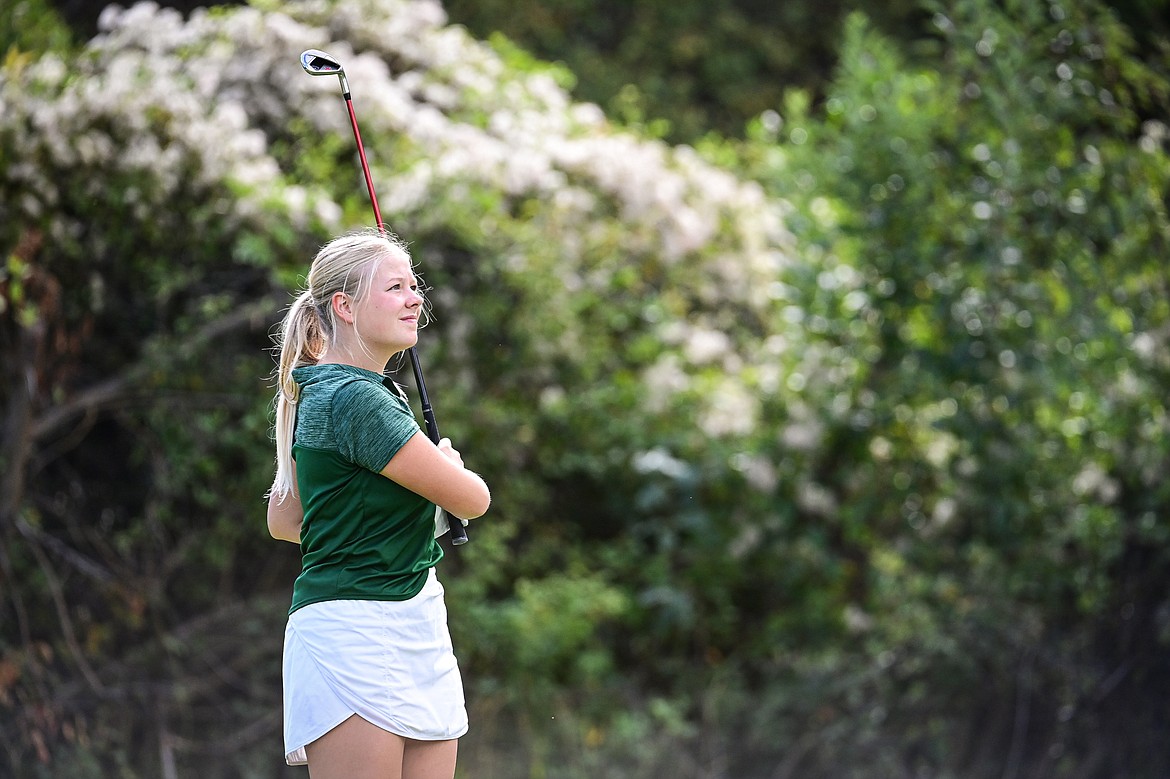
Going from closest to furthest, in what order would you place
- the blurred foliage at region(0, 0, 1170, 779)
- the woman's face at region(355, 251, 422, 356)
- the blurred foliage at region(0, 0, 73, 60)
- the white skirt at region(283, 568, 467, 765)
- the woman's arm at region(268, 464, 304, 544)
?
the white skirt at region(283, 568, 467, 765), the woman's face at region(355, 251, 422, 356), the woman's arm at region(268, 464, 304, 544), the blurred foliage at region(0, 0, 1170, 779), the blurred foliage at region(0, 0, 73, 60)

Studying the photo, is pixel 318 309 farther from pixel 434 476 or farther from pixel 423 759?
pixel 423 759


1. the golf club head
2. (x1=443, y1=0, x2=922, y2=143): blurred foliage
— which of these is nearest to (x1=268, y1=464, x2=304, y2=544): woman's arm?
the golf club head

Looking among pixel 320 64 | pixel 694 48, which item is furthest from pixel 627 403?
pixel 694 48

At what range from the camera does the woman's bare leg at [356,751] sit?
1829mm

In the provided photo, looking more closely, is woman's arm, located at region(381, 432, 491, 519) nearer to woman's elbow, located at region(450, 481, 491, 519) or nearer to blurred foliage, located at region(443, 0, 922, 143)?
woman's elbow, located at region(450, 481, 491, 519)

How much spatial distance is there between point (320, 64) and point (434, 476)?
0.81 m

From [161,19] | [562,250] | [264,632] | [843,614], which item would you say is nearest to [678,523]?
[843,614]

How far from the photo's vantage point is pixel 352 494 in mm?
1891

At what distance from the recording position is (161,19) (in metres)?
4.95

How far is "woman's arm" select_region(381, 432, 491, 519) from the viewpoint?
1.84 m

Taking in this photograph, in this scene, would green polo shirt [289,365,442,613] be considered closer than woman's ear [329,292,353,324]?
Yes

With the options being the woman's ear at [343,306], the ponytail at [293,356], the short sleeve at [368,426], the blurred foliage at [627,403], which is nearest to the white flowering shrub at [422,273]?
the blurred foliage at [627,403]

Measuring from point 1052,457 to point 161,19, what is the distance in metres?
3.84

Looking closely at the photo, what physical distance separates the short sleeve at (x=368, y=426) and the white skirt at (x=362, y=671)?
8.5 inches
